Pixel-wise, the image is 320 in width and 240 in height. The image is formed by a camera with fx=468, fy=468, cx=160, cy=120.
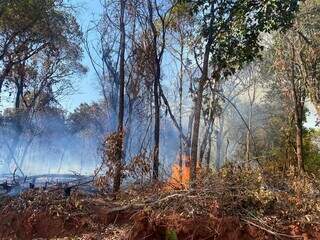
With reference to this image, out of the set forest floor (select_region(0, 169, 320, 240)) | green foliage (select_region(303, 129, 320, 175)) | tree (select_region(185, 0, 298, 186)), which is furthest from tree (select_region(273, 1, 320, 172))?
forest floor (select_region(0, 169, 320, 240))

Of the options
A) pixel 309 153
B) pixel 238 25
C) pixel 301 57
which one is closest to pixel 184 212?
pixel 238 25

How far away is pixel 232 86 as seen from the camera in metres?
39.1

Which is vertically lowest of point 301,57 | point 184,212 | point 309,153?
point 184,212

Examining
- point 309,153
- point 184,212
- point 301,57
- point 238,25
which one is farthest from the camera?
point 309,153

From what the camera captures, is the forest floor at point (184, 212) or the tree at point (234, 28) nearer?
the forest floor at point (184, 212)

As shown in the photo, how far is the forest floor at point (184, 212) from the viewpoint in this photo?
335 inches

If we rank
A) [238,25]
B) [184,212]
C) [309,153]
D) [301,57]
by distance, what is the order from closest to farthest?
1. [184,212]
2. [238,25]
3. [301,57]
4. [309,153]

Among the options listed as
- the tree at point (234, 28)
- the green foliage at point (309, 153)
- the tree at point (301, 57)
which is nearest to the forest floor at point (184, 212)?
the tree at point (234, 28)

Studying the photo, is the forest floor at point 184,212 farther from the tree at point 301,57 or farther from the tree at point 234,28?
the tree at point 301,57

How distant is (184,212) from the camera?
8.77 meters

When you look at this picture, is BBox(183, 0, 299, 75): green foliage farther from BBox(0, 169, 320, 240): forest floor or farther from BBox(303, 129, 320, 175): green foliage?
BBox(303, 129, 320, 175): green foliage

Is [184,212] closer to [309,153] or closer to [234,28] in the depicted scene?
[234,28]

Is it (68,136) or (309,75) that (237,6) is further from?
(68,136)

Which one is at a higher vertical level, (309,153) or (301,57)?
(301,57)
